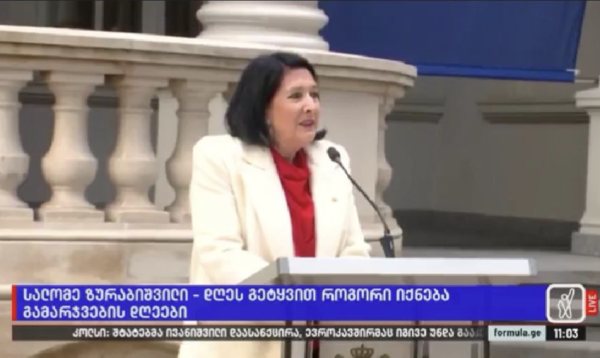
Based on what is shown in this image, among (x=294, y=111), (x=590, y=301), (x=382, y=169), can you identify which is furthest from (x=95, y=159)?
(x=590, y=301)

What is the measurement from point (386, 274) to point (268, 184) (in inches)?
28.7

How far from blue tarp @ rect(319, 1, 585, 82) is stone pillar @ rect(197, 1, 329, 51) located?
197cm

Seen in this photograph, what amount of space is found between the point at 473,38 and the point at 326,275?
657 cm

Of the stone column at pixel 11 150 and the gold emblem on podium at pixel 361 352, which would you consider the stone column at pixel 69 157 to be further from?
the gold emblem on podium at pixel 361 352

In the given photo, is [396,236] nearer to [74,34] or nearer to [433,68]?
[74,34]

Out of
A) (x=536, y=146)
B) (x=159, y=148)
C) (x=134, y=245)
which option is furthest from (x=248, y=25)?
(x=536, y=146)

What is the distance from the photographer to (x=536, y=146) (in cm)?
1212

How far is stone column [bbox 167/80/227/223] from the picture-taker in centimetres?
626

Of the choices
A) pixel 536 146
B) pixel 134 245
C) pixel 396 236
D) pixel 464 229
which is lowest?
pixel 134 245

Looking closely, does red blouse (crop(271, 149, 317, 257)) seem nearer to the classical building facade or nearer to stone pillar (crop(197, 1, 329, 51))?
the classical building facade

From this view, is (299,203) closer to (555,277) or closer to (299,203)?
(299,203)

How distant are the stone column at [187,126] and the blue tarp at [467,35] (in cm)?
339

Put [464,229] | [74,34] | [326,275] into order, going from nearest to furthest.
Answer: [326,275] < [74,34] < [464,229]

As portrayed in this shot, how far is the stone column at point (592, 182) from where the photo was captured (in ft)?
30.1
